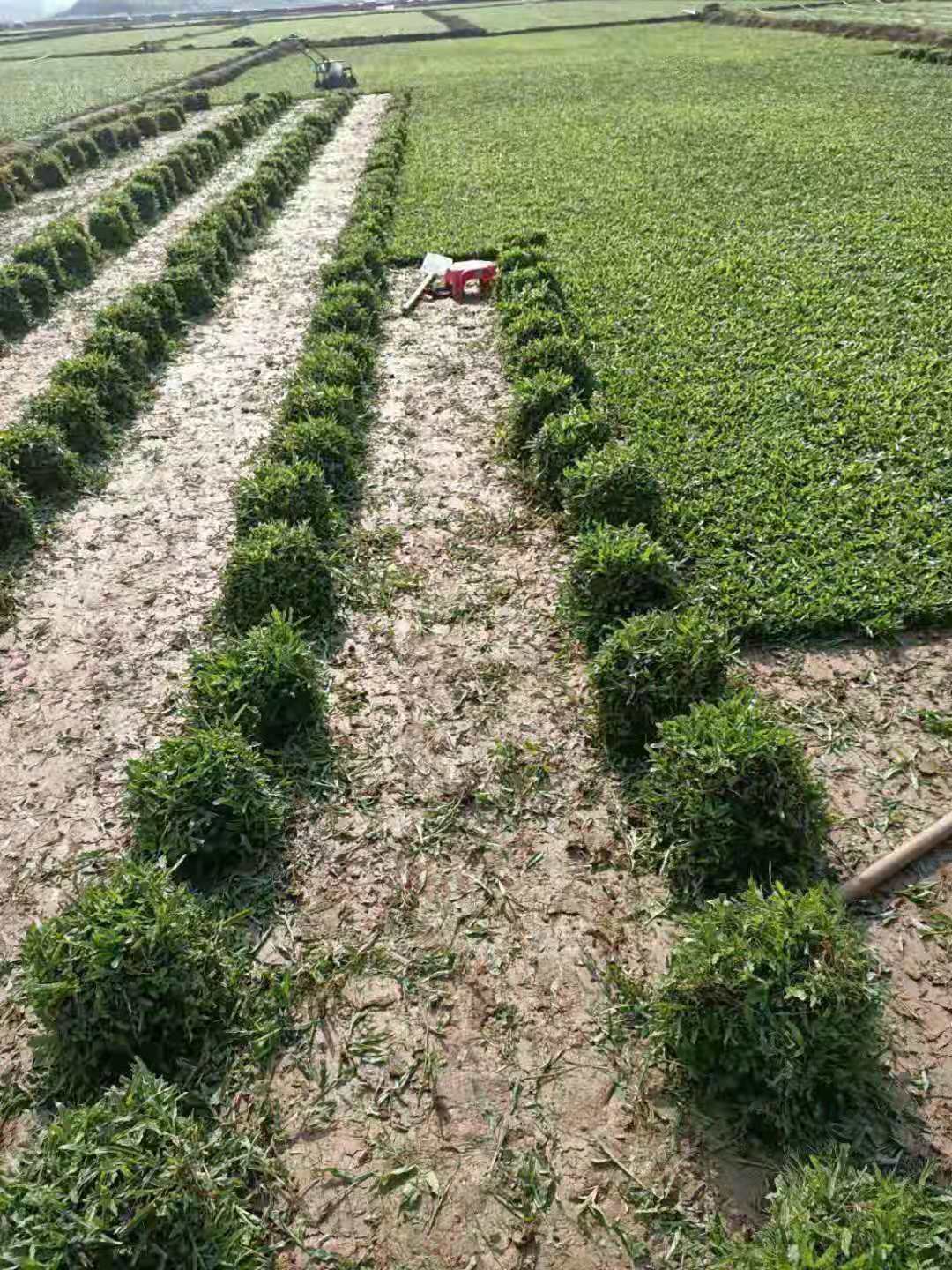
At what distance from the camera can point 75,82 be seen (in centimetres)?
5119

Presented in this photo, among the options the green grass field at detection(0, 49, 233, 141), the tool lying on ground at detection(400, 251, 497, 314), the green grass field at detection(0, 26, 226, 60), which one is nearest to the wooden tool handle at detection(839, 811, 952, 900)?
the tool lying on ground at detection(400, 251, 497, 314)

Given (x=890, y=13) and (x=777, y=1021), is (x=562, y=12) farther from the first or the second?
(x=777, y=1021)

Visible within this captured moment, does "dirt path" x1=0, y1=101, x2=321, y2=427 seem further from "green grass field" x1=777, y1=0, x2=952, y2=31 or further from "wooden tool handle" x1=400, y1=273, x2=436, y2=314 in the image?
"green grass field" x1=777, y1=0, x2=952, y2=31

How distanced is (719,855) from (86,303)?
17.1 metres

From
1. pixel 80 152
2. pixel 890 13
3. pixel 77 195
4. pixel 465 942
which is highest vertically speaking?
pixel 890 13

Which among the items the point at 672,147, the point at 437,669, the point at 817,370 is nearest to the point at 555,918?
the point at 437,669

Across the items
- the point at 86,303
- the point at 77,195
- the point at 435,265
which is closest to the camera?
the point at 435,265

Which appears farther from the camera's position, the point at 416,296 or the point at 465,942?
the point at 416,296

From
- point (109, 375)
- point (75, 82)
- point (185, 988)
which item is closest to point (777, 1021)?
point (185, 988)

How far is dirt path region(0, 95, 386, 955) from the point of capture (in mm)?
6382

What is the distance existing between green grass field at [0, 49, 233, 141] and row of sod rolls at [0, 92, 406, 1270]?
34867mm

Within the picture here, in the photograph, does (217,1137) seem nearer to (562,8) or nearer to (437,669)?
(437,669)

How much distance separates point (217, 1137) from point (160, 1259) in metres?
0.71

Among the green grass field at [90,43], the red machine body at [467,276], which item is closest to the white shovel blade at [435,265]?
the red machine body at [467,276]
